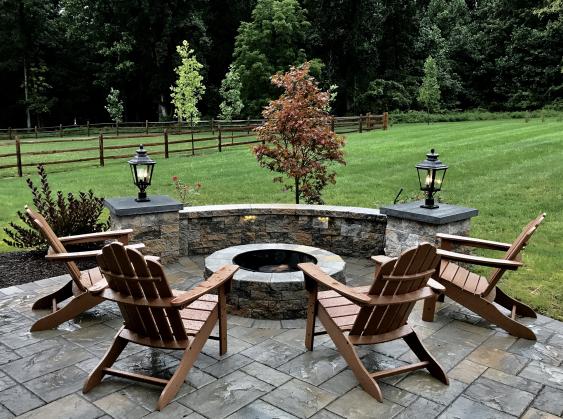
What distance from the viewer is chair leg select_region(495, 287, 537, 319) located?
4.59 meters

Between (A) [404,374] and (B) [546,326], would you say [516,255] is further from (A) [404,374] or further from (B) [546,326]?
(A) [404,374]

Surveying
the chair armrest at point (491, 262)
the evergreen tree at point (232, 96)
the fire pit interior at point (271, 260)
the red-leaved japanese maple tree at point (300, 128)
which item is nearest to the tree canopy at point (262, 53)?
the evergreen tree at point (232, 96)

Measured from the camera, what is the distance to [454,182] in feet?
36.9

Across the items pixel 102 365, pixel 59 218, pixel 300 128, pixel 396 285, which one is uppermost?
pixel 300 128

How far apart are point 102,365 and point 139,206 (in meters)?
2.61

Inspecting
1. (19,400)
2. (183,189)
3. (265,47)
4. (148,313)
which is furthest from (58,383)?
(265,47)

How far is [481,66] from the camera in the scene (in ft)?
113

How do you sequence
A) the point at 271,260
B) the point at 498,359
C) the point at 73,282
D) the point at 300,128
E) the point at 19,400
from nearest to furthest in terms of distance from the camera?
the point at 19,400 < the point at 498,359 < the point at 73,282 < the point at 271,260 < the point at 300,128

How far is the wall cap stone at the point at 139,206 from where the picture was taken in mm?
5582

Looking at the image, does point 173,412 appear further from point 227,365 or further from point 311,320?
point 311,320

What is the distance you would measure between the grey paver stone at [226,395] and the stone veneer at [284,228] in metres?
3.06

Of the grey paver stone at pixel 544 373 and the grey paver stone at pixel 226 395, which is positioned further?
the grey paver stone at pixel 544 373

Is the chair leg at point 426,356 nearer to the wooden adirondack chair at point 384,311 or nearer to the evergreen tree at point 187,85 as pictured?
the wooden adirondack chair at point 384,311

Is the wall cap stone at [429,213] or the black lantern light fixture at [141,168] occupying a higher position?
the black lantern light fixture at [141,168]
